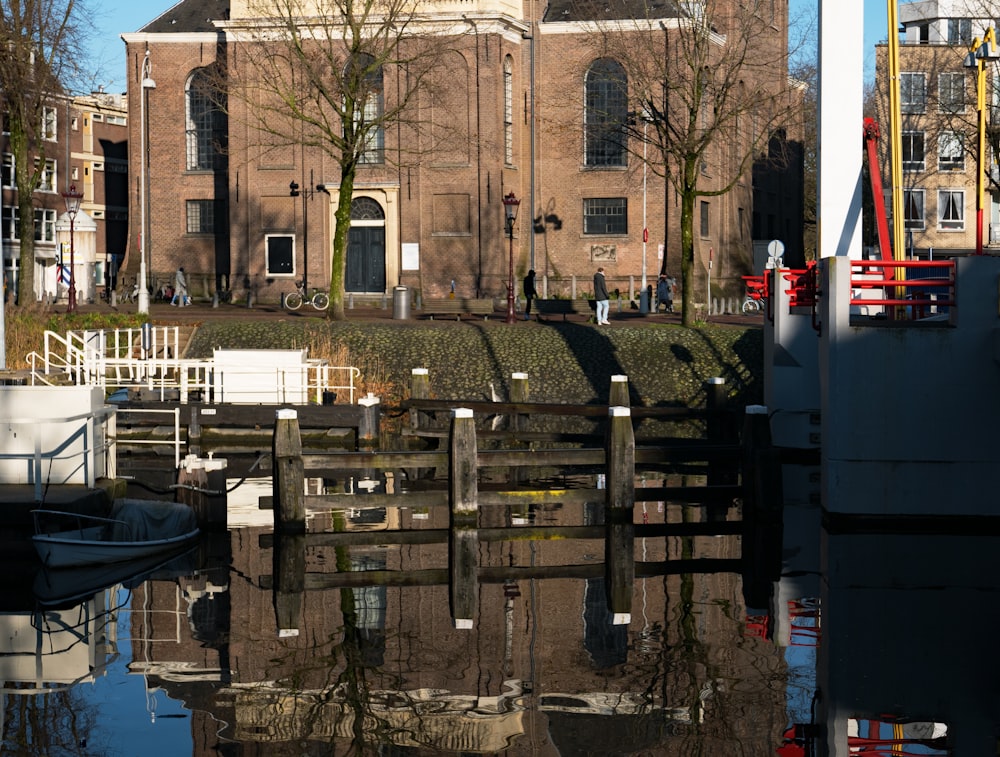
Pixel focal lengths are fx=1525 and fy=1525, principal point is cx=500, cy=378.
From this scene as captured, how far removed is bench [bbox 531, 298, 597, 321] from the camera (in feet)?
172

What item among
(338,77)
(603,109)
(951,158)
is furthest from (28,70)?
(951,158)

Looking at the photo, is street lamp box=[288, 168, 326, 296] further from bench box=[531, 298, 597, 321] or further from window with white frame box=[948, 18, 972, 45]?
window with white frame box=[948, 18, 972, 45]

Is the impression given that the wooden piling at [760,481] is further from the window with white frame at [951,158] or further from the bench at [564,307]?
the window with white frame at [951,158]

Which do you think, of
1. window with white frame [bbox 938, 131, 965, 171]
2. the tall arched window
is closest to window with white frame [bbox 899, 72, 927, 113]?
window with white frame [bbox 938, 131, 965, 171]

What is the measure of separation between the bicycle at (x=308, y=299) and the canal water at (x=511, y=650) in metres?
35.5

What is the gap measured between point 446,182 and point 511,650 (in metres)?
47.0

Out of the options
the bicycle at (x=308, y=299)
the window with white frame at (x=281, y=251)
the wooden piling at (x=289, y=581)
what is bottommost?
the wooden piling at (x=289, y=581)

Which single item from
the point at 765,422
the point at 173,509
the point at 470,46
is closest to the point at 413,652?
the point at 173,509

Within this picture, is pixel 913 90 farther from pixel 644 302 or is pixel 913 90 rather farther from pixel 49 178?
pixel 49 178

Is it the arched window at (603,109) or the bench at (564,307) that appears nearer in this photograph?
the bench at (564,307)

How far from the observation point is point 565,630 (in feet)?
46.5

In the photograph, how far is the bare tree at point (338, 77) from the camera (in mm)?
44375

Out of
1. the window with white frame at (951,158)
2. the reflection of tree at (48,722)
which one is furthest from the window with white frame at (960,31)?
the reflection of tree at (48,722)

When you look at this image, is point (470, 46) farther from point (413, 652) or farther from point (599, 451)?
point (413, 652)
